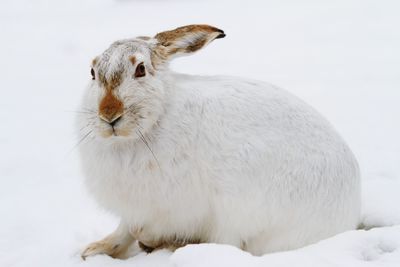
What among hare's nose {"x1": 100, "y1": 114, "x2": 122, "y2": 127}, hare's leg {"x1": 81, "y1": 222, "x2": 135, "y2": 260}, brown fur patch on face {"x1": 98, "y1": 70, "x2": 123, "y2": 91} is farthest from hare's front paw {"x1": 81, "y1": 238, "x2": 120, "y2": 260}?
brown fur patch on face {"x1": 98, "y1": 70, "x2": 123, "y2": 91}

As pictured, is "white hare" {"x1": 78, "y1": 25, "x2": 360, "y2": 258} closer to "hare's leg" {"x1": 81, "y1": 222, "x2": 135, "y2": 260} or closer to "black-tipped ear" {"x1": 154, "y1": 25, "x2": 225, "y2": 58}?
"black-tipped ear" {"x1": 154, "y1": 25, "x2": 225, "y2": 58}

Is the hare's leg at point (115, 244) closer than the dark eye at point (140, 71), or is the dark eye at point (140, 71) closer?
the dark eye at point (140, 71)

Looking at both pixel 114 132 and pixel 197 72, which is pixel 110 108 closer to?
pixel 114 132

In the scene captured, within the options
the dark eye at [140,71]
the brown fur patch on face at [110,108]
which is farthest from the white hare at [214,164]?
the brown fur patch on face at [110,108]

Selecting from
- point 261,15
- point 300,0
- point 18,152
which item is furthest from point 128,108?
point 300,0

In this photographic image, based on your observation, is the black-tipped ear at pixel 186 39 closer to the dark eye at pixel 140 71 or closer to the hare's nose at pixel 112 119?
the dark eye at pixel 140 71

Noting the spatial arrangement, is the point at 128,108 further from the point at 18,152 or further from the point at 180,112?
the point at 18,152
